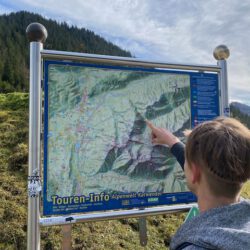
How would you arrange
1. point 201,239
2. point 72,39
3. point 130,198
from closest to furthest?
point 201,239
point 130,198
point 72,39

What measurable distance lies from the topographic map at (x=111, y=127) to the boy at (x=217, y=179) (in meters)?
1.17

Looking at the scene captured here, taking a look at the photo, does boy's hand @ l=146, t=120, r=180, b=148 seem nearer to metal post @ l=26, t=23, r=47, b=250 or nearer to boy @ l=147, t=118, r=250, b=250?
metal post @ l=26, t=23, r=47, b=250

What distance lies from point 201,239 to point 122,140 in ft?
4.64

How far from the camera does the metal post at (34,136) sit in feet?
6.55

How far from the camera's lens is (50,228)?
3.81 metres

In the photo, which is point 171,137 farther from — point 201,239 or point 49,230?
point 49,230

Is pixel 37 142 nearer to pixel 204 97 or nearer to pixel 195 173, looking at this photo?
pixel 195 173

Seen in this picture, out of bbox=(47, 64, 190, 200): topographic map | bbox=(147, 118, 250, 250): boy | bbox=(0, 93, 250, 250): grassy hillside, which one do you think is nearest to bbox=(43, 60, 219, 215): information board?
bbox=(47, 64, 190, 200): topographic map

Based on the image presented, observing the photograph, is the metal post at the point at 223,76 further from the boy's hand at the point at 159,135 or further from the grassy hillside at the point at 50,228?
the grassy hillside at the point at 50,228

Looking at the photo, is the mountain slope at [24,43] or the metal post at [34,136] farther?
the mountain slope at [24,43]

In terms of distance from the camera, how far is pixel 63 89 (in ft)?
7.07

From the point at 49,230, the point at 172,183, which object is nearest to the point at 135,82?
the point at 172,183

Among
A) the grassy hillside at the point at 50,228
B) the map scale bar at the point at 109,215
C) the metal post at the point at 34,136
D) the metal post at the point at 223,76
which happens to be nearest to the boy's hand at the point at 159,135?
the map scale bar at the point at 109,215

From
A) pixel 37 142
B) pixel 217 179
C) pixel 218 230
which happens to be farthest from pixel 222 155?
pixel 37 142
